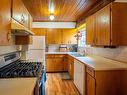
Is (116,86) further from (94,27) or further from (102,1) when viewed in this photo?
(102,1)

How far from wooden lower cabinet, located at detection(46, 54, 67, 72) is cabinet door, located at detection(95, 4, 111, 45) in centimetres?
380

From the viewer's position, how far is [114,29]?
2.94 meters

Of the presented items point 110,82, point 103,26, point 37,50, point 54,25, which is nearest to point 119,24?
point 103,26

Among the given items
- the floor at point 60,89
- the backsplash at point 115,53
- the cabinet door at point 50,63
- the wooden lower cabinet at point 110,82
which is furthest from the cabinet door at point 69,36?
the wooden lower cabinet at point 110,82

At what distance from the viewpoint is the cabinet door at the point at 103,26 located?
3.08 metres

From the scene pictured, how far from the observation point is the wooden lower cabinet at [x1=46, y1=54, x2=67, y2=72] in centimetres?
733

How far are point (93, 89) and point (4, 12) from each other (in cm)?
215

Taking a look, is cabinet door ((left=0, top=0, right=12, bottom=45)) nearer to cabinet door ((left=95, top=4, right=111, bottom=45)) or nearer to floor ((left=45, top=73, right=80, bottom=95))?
cabinet door ((left=95, top=4, right=111, bottom=45))

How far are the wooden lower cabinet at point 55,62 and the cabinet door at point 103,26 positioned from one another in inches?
150

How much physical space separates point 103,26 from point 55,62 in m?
4.38

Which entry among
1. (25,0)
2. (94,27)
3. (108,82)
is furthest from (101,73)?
(25,0)

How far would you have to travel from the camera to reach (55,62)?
737 cm

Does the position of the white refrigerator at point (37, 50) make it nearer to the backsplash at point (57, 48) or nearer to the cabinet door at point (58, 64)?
the cabinet door at point (58, 64)

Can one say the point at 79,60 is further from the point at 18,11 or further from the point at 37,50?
the point at 18,11
